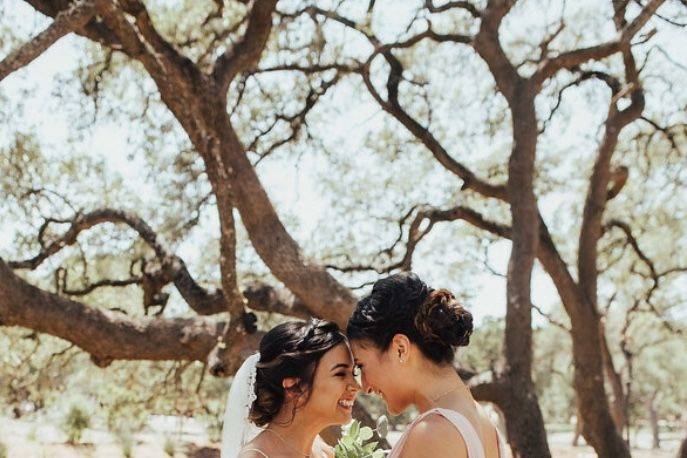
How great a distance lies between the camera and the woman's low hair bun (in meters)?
2.21

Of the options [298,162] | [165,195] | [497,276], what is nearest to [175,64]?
[165,195]

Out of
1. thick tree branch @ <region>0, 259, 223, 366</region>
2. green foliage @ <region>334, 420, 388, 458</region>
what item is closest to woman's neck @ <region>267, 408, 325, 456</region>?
green foliage @ <region>334, 420, 388, 458</region>

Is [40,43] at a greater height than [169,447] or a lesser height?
greater

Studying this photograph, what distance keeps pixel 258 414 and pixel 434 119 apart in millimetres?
10161

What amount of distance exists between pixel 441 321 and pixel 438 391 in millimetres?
194

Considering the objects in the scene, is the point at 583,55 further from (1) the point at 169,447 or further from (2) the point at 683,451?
(1) the point at 169,447

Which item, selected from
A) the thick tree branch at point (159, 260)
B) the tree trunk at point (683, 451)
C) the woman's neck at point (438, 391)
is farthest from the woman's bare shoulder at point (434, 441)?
the thick tree branch at point (159, 260)

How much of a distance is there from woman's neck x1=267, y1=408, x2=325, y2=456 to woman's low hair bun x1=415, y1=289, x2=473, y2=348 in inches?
31.9

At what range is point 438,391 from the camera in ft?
7.26

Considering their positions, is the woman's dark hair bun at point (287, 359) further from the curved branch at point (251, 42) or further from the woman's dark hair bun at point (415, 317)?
the curved branch at point (251, 42)

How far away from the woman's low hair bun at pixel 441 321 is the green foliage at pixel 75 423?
13441 millimetres

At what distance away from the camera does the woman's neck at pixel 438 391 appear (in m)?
2.19

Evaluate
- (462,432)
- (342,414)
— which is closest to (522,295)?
(342,414)

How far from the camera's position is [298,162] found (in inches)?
472
